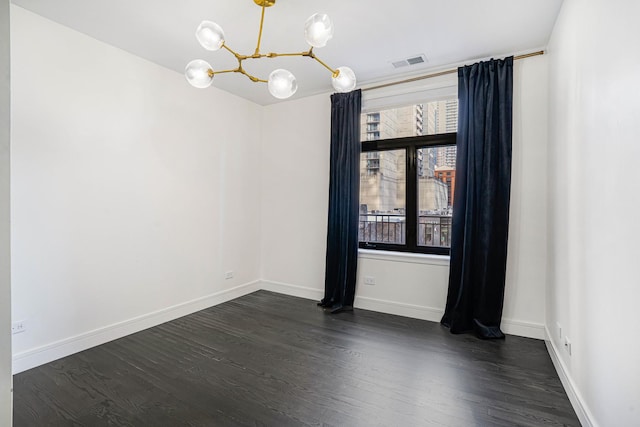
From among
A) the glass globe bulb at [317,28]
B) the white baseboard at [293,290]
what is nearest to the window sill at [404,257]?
the white baseboard at [293,290]

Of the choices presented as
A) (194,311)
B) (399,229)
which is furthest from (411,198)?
(194,311)

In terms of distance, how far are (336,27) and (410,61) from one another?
101 cm

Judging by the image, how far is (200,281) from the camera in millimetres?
3850

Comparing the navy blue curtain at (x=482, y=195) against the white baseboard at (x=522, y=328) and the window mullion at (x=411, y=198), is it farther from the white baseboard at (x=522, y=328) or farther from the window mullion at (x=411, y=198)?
the window mullion at (x=411, y=198)

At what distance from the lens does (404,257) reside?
3.66 metres

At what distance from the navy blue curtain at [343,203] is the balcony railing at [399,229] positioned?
1.04ft

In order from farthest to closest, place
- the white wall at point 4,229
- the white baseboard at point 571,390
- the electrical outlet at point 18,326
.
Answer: the electrical outlet at point 18,326, the white baseboard at point 571,390, the white wall at point 4,229

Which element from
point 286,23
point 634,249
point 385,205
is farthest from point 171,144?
point 634,249

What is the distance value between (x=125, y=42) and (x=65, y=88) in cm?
69

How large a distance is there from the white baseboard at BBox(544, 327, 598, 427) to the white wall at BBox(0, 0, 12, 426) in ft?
8.51

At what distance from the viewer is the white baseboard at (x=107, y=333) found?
243cm

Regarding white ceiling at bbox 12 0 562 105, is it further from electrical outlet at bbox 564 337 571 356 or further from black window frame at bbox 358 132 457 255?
electrical outlet at bbox 564 337 571 356

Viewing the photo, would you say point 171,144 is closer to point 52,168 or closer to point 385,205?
point 52,168

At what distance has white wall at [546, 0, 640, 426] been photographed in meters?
1.31
